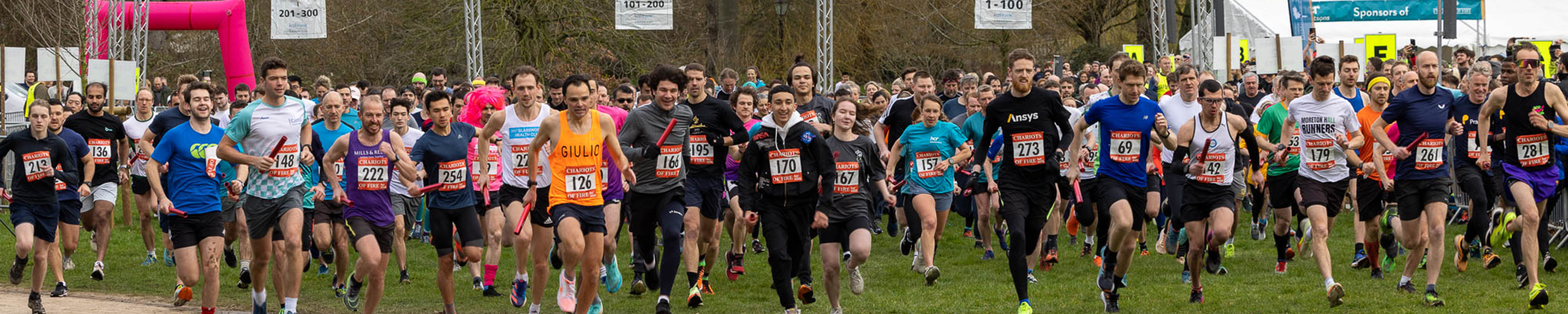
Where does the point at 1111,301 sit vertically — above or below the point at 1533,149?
below

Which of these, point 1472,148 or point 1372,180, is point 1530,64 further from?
point 1372,180

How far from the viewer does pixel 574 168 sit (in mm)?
8641

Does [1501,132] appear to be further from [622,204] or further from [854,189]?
[622,204]

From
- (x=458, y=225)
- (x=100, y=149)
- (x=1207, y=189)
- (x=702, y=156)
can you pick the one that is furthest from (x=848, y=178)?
(x=100, y=149)

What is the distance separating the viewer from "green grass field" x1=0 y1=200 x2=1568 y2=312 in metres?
9.97

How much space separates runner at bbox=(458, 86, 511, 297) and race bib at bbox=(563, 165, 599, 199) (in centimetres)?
76

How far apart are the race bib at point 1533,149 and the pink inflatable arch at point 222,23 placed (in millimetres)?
22147

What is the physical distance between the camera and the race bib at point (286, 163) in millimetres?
9211

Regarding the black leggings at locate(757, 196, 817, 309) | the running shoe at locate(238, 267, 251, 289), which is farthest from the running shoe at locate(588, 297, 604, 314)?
the running shoe at locate(238, 267, 251, 289)

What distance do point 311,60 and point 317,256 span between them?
2510cm

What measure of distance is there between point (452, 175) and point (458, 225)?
12.2 inches

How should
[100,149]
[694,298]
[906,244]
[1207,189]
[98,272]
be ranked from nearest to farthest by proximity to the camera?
1. [1207,189]
2. [694,298]
3. [100,149]
4. [98,272]
5. [906,244]

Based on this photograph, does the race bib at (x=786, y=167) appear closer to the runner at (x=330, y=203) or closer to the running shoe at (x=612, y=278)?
the running shoe at (x=612, y=278)

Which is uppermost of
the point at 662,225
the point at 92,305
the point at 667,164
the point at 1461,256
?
the point at 667,164
